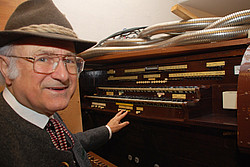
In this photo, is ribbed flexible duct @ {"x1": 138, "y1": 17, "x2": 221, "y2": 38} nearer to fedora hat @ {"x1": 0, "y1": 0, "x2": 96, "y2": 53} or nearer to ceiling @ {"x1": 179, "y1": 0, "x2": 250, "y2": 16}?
ceiling @ {"x1": 179, "y1": 0, "x2": 250, "y2": 16}

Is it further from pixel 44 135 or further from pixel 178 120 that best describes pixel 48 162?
pixel 178 120

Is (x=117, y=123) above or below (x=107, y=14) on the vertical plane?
below

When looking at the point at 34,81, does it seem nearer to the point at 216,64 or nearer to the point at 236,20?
the point at 216,64

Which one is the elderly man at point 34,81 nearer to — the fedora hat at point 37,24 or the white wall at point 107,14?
the fedora hat at point 37,24

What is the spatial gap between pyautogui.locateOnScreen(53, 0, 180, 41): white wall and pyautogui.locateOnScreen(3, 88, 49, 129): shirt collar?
2009mm

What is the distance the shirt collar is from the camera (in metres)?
0.93

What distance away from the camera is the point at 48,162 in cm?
90

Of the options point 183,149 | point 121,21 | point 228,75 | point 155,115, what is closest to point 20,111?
point 155,115

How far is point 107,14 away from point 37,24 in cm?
232

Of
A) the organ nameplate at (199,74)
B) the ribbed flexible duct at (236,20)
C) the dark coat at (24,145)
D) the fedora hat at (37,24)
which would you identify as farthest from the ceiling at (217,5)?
the dark coat at (24,145)

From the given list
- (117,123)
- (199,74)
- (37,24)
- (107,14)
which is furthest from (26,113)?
(107,14)

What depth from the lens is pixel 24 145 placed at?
2.83ft

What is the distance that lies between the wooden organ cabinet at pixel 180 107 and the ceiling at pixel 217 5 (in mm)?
1221

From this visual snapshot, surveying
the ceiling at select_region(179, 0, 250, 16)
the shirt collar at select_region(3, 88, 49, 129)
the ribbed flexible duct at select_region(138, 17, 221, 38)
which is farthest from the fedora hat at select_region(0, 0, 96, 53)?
the ceiling at select_region(179, 0, 250, 16)
